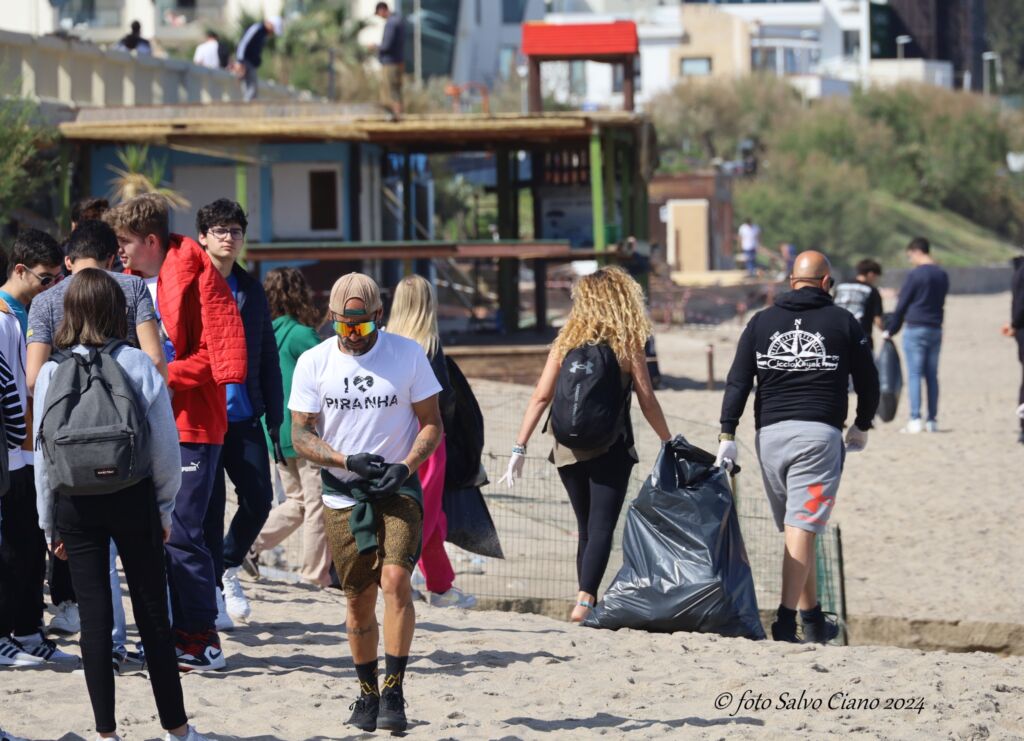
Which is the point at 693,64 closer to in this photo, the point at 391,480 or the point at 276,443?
the point at 276,443

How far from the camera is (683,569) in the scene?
7512 mm

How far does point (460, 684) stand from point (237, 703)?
0.93 metres

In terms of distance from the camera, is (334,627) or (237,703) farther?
(334,627)

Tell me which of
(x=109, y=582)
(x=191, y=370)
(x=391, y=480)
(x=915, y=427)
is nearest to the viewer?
(x=109, y=582)

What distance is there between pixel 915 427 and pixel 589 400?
8979mm

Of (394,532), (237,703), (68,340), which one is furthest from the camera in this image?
(237,703)

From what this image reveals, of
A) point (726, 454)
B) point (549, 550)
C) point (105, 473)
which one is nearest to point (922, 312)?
point (549, 550)

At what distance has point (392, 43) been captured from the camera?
22141 mm

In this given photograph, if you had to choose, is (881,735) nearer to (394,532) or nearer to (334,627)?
(394,532)

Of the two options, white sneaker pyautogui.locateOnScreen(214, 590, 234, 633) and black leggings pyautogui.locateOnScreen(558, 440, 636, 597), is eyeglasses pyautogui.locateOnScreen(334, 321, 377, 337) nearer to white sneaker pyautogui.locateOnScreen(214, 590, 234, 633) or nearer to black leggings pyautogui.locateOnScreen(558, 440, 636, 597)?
white sneaker pyautogui.locateOnScreen(214, 590, 234, 633)

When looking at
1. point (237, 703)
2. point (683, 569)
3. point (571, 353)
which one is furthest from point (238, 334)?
point (683, 569)

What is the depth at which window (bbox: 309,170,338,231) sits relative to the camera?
72.0ft

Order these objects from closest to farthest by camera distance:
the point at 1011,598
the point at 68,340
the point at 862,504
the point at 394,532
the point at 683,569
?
1. the point at 68,340
2. the point at 394,532
3. the point at 683,569
4. the point at 1011,598
5. the point at 862,504

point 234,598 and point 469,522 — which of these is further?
point 469,522
